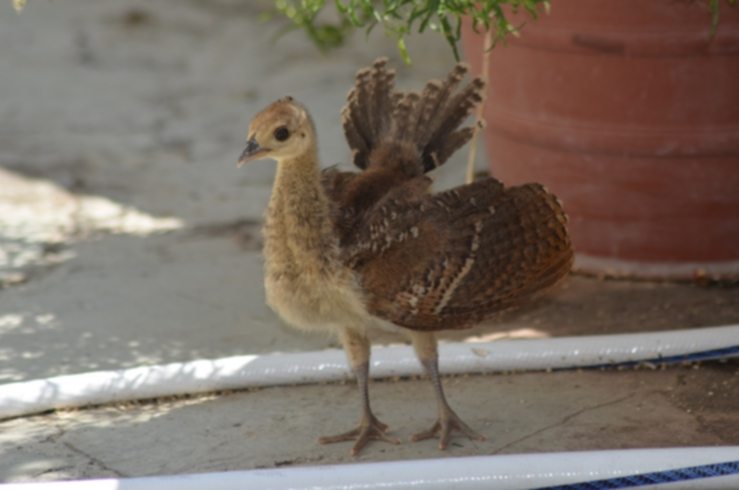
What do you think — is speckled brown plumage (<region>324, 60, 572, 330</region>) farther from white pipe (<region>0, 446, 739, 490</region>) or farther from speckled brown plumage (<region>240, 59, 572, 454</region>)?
white pipe (<region>0, 446, 739, 490</region>)

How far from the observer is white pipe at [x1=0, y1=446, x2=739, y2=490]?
3.06 meters

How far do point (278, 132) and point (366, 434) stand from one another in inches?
33.7

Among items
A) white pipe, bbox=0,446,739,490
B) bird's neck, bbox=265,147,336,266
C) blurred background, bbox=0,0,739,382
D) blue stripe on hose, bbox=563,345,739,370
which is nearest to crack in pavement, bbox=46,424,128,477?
white pipe, bbox=0,446,739,490

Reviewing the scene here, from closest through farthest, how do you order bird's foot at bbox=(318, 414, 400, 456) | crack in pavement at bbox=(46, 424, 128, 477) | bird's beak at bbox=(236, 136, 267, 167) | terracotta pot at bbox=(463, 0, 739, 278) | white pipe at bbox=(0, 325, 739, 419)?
bird's beak at bbox=(236, 136, 267, 167) → crack in pavement at bbox=(46, 424, 128, 477) → bird's foot at bbox=(318, 414, 400, 456) → white pipe at bbox=(0, 325, 739, 419) → terracotta pot at bbox=(463, 0, 739, 278)

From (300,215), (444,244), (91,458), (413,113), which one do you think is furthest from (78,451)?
(413,113)

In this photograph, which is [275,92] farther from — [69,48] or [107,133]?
[69,48]

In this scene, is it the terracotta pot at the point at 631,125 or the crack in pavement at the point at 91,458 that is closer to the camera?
the crack in pavement at the point at 91,458

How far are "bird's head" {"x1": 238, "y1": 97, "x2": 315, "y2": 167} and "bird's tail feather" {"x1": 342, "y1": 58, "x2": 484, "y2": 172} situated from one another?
44 cm

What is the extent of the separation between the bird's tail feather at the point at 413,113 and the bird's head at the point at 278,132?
1.44 feet

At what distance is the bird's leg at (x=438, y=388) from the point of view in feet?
11.3

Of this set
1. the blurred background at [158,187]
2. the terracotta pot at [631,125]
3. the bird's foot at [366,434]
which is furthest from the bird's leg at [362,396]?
the terracotta pot at [631,125]

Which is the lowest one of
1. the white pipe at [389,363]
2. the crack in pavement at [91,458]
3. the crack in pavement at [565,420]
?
the crack in pavement at [565,420]

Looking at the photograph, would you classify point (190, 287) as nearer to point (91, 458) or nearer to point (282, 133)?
point (91, 458)

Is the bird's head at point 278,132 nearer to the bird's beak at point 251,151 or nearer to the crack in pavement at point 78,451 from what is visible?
the bird's beak at point 251,151
